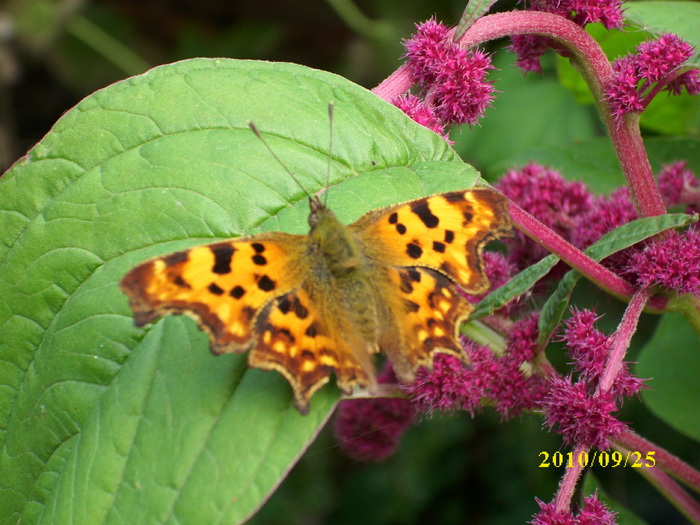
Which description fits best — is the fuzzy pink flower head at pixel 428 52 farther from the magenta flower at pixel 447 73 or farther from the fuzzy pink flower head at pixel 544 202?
the fuzzy pink flower head at pixel 544 202

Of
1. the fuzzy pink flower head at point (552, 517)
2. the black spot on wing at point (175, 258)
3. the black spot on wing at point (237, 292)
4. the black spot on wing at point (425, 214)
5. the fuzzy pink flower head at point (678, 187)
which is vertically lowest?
the fuzzy pink flower head at point (552, 517)

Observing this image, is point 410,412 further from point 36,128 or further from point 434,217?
point 36,128

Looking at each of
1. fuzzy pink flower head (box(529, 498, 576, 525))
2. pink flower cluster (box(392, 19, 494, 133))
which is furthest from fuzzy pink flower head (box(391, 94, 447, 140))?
fuzzy pink flower head (box(529, 498, 576, 525))

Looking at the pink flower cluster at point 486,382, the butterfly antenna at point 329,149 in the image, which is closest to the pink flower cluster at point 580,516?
the pink flower cluster at point 486,382

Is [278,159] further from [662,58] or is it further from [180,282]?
[662,58]

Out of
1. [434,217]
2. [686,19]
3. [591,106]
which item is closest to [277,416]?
[434,217]

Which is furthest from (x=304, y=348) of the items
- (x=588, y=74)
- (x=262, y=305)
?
(x=588, y=74)

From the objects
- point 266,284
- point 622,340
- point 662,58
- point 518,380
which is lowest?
point 266,284
